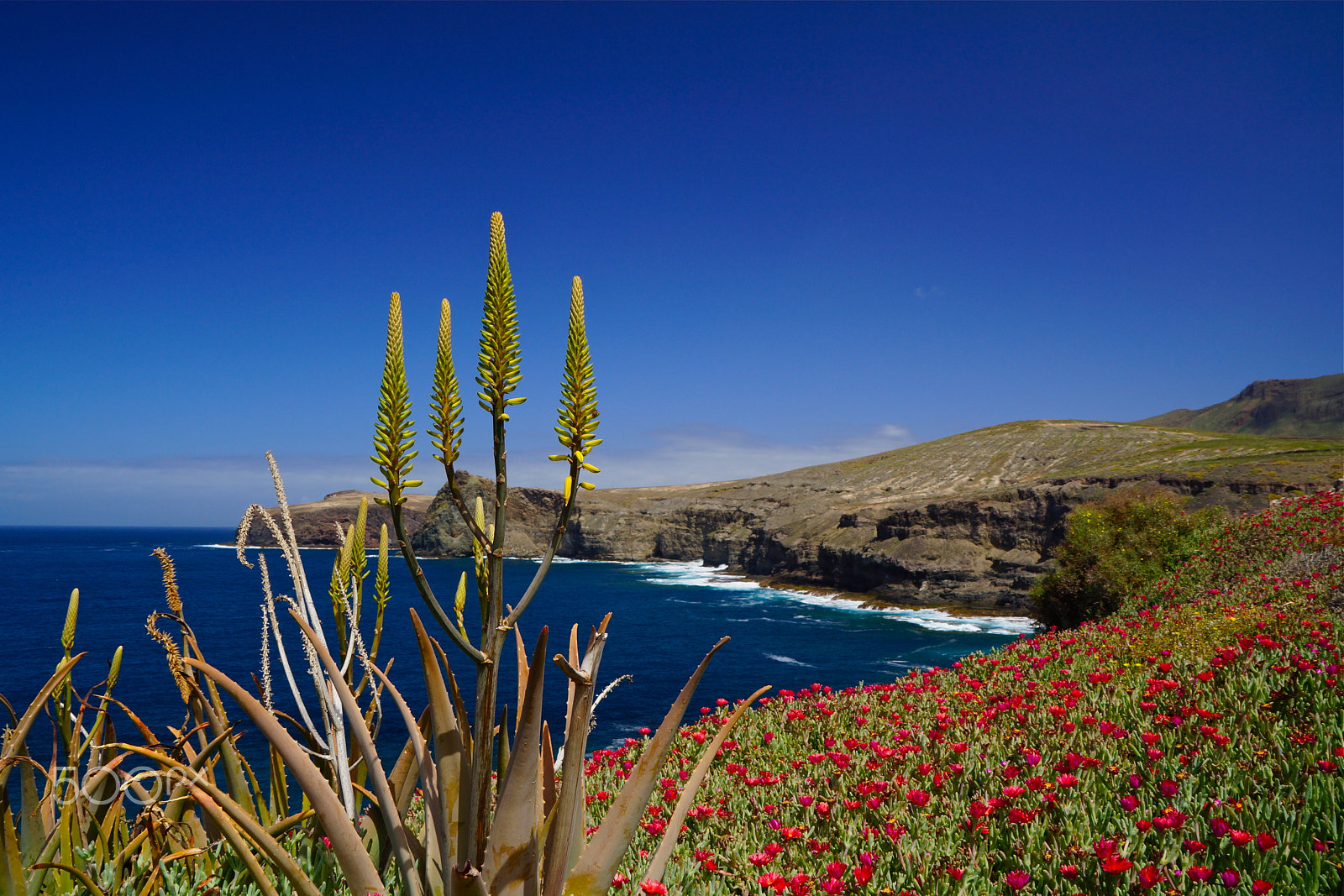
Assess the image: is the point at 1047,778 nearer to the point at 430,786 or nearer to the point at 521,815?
the point at 521,815

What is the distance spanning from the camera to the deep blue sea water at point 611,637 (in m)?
24.4

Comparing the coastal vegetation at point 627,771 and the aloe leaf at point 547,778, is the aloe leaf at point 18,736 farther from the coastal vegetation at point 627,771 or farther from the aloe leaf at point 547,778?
the aloe leaf at point 547,778

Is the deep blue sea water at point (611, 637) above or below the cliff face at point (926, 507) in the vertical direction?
below

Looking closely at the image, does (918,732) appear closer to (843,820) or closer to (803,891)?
(843,820)

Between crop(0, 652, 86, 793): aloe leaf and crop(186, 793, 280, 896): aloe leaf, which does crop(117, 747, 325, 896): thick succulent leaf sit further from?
crop(0, 652, 86, 793): aloe leaf

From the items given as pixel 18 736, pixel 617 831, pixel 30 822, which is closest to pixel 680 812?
pixel 617 831

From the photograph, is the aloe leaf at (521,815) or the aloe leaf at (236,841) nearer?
the aloe leaf at (521,815)

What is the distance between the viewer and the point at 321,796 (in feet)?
6.05

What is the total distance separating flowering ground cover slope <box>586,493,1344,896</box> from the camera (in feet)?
10.2

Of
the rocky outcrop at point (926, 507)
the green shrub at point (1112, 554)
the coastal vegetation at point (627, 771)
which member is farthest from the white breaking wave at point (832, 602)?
the coastal vegetation at point (627, 771)

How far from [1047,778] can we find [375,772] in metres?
3.90

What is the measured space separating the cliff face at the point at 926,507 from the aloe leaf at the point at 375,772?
89.3ft

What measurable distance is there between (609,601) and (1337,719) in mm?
→ 49623

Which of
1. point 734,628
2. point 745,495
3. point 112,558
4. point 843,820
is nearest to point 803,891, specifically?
point 843,820
